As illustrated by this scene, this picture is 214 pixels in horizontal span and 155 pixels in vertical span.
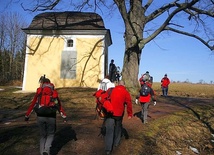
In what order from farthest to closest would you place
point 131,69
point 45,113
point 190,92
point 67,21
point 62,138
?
point 190,92, point 67,21, point 131,69, point 62,138, point 45,113

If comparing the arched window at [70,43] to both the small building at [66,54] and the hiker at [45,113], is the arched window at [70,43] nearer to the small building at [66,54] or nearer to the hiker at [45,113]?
the small building at [66,54]

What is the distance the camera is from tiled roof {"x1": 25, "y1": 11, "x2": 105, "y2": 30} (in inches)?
860

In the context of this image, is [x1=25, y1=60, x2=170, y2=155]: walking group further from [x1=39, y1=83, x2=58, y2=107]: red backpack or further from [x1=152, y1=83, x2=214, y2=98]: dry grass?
[x1=152, y1=83, x2=214, y2=98]: dry grass

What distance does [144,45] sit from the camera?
1681 cm

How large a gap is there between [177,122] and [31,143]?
699cm

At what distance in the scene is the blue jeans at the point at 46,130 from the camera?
6121 mm

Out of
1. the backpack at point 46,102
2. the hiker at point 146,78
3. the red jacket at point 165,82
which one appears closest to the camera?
the backpack at point 46,102

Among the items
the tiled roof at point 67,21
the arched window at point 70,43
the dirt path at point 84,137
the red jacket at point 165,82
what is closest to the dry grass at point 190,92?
the red jacket at point 165,82

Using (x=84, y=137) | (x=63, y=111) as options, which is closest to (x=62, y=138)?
(x=84, y=137)

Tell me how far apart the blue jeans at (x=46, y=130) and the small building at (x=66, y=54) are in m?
15.0

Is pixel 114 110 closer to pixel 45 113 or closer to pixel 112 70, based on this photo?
pixel 45 113

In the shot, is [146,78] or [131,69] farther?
[131,69]

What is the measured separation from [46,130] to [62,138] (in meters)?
1.90

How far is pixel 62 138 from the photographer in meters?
8.09
